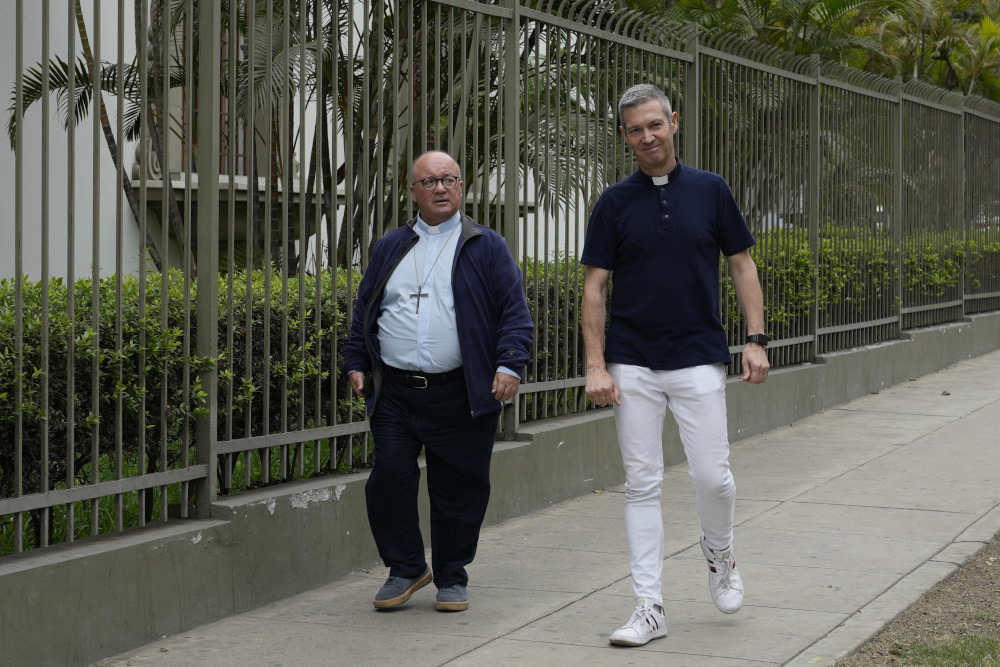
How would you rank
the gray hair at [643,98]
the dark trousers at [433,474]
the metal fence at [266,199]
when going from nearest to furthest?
the metal fence at [266,199]
the gray hair at [643,98]
the dark trousers at [433,474]

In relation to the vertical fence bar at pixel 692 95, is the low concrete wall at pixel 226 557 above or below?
below

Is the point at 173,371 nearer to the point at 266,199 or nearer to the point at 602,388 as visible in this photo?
the point at 266,199

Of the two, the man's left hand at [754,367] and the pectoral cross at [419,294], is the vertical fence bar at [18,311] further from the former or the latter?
the man's left hand at [754,367]

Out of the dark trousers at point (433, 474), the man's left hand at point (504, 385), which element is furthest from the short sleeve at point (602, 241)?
the dark trousers at point (433, 474)

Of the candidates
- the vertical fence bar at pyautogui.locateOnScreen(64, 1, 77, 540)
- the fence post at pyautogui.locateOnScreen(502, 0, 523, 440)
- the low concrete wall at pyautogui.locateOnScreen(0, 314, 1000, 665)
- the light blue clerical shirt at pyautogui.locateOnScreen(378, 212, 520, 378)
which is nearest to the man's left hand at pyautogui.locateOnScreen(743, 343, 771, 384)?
the light blue clerical shirt at pyautogui.locateOnScreen(378, 212, 520, 378)

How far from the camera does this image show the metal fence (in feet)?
16.4

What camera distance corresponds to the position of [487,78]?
7527 mm

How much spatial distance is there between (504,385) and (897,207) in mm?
10590

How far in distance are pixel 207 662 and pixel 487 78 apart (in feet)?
12.3

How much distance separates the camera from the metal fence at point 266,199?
4992 mm

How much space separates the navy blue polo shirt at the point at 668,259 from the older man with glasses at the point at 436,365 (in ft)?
1.61

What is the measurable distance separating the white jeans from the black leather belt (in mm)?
684

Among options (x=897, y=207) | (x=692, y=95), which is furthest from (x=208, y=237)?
(x=897, y=207)

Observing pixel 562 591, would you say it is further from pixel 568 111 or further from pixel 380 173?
pixel 568 111
